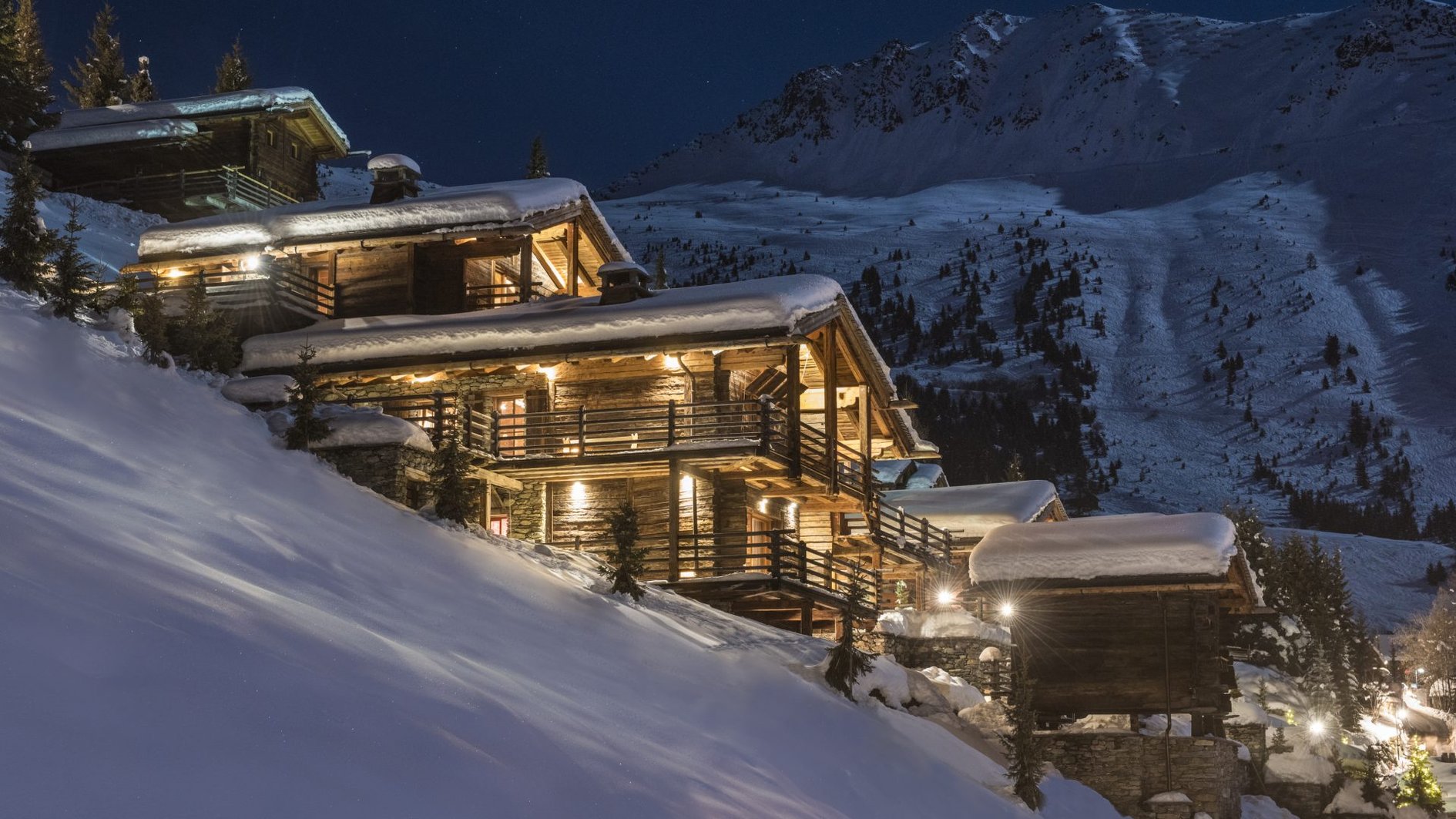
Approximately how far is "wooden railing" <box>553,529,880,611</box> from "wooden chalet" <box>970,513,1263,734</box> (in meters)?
2.93

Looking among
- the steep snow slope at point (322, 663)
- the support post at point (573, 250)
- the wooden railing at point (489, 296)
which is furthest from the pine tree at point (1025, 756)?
the support post at point (573, 250)

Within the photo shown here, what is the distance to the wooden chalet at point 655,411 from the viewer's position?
Result: 90.3 ft

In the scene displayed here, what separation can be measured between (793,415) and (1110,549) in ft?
21.7

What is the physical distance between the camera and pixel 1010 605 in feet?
86.3

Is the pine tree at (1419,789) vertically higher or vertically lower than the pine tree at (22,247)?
lower

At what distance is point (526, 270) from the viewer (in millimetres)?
33094

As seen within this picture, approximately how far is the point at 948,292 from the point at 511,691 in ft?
546

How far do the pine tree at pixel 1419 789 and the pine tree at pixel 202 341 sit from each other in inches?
1268

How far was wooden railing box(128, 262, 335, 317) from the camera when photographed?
32219 mm

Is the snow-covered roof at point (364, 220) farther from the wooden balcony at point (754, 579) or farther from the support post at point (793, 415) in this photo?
the wooden balcony at point (754, 579)

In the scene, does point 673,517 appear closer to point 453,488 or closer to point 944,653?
point 944,653

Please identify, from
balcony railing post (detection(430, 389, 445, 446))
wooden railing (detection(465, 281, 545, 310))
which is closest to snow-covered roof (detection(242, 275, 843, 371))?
wooden railing (detection(465, 281, 545, 310))

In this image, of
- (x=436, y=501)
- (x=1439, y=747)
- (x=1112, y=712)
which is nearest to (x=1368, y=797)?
(x=1112, y=712)

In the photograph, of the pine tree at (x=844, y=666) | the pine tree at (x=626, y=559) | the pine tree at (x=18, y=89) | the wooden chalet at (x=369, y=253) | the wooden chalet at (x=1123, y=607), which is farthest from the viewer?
the pine tree at (x=18, y=89)
